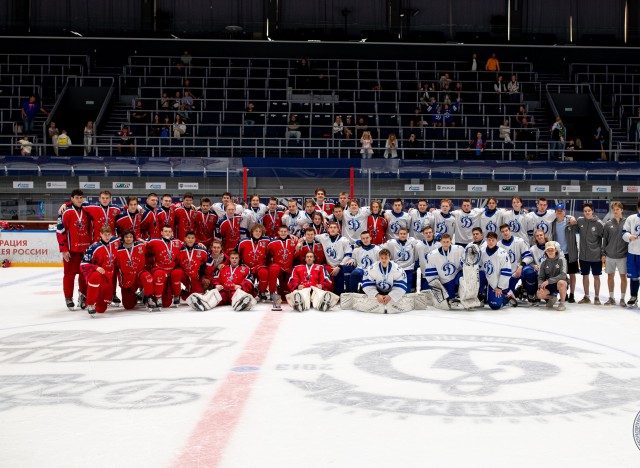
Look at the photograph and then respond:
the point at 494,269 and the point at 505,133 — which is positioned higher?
the point at 505,133

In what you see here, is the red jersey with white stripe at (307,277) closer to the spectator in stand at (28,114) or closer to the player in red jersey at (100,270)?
the player in red jersey at (100,270)

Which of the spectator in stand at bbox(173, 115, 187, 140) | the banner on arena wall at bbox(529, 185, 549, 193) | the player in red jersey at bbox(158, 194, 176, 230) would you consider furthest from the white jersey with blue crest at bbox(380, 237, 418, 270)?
the spectator in stand at bbox(173, 115, 187, 140)

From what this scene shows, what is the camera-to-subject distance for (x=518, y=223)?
10.3m

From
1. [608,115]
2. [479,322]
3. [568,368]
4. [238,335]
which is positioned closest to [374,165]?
[479,322]

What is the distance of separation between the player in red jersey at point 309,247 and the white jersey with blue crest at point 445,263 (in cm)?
156

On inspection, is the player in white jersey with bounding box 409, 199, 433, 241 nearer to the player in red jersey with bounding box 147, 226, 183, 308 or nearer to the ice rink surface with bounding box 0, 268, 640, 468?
the ice rink surface with bounding box 0, 268, 640, 468

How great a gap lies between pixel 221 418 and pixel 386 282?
4.86 meters

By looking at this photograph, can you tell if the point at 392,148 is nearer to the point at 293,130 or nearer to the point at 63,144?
the point at 293,130

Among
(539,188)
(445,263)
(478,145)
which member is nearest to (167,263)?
(445,263)

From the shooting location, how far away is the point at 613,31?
2580 cm

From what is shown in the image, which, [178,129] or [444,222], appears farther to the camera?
[178,129]

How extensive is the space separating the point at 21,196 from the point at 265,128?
7338 mm

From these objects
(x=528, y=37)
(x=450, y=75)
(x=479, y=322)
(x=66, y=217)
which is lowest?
(x=479, y=322)

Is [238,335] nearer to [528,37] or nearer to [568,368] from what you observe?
[568,368]
